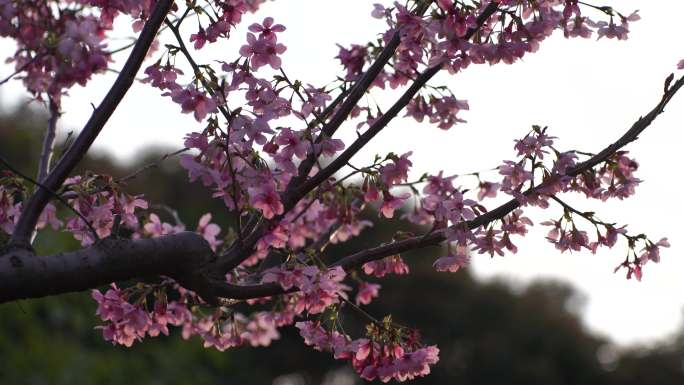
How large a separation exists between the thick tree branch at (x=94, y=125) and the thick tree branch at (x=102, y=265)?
0.25 m

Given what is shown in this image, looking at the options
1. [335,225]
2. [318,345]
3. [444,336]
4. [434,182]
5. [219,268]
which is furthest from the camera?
[444,336]

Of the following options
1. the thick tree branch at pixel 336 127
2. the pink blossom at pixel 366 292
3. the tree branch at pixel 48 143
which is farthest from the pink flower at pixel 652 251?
the tree branch at pixel 48 143

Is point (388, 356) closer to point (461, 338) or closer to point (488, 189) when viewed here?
point (488, 189)

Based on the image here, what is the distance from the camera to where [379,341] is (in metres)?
4.19

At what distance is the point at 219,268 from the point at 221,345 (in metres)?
1.19

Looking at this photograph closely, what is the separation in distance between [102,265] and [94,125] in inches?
23.5

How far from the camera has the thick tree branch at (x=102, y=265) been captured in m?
3.56

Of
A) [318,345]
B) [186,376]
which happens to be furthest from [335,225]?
[186,376]

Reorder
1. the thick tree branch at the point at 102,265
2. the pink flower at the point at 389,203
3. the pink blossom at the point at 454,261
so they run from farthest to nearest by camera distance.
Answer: the pink flower at the point at 389,203 → the pink blossom at the point at 454,261 → the thick tree branch at the point at 102,265

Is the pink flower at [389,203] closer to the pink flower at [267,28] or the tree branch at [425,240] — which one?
the tree branch at [425,240]

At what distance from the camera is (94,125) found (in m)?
3.86

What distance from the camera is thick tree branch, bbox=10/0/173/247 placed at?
12.6ft

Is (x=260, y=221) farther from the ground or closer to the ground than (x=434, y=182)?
closer to the ground

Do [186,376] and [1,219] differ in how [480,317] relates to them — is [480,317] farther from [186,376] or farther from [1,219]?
[1,219]
